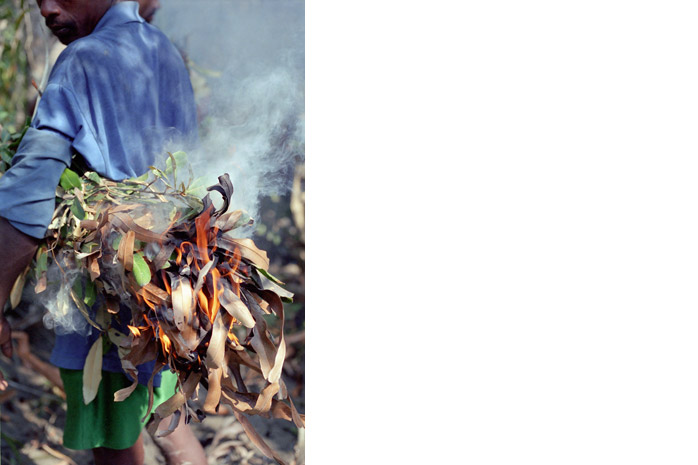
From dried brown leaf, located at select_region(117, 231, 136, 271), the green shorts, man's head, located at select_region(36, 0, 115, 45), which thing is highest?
man's head, located at select_region(36, 0, 115, 45)

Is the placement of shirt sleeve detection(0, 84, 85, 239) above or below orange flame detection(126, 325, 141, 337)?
above

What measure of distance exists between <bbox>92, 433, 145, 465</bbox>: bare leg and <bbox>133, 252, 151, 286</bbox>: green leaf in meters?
0.37

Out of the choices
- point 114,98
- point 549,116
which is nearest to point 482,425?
point 549,116

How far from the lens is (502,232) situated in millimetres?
964

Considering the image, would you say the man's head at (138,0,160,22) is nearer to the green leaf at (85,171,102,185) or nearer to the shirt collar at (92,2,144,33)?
the shirt collar at (92,2,144,33)

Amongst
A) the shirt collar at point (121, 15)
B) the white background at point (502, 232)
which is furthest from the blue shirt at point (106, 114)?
the white background at point (502, 232)

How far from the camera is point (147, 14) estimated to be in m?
1.06

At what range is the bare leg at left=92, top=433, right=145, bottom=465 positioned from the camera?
112cm

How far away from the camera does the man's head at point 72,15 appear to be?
1.07 meters

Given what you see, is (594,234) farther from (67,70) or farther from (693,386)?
(67,70)

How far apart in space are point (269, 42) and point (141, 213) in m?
0.34

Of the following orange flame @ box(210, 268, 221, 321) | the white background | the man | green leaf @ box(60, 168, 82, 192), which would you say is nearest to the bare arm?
the man

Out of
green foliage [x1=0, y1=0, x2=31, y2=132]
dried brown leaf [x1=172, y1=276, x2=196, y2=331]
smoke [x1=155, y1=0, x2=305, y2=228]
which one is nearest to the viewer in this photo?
dried brown leaf [x1=172, y1=276, x2=196, y2=331]

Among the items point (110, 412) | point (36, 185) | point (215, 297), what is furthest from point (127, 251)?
point (110, 412)
